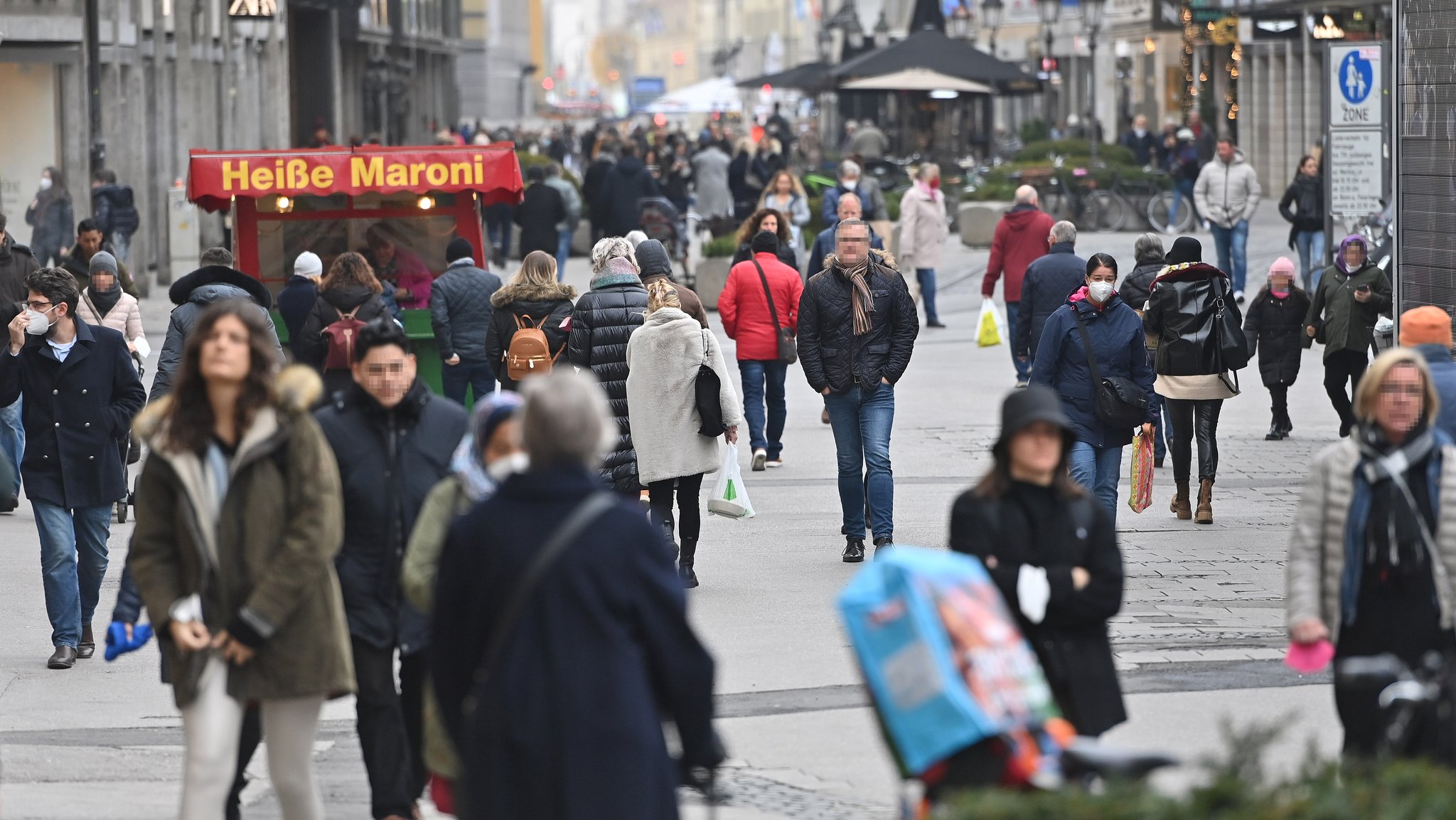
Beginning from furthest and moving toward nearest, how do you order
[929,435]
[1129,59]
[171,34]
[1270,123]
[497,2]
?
[497,2] → [1129,59] → [1270,123] → [171,34] → [929,435]

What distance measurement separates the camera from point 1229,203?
23359 millimetres

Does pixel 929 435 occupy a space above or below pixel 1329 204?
below

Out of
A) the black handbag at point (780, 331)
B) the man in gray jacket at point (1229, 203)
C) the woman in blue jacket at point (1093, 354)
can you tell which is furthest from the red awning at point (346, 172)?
the man in gray jacket at point (1229, 203)

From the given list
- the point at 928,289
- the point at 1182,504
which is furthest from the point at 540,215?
the point at 1182,504

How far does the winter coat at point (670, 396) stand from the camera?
10.5 m

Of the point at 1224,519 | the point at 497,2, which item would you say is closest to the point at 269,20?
the point at 1224,519

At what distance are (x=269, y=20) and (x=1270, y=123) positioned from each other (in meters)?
23.9

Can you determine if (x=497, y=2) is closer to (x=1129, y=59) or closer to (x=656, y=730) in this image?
(x=1129, y=59)

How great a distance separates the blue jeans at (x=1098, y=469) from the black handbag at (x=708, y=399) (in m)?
1.74

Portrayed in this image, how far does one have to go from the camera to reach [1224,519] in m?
12.5

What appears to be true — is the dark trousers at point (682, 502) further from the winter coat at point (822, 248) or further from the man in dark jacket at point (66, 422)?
the winter coat at point (822, 248)

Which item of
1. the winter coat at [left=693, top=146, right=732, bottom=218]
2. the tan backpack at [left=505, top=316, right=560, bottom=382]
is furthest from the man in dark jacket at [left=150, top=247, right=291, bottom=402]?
the winter coat at [left=693, top=146, right=732, bottom=218]

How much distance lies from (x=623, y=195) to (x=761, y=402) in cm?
1337

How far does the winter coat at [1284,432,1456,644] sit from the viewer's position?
231 inches
